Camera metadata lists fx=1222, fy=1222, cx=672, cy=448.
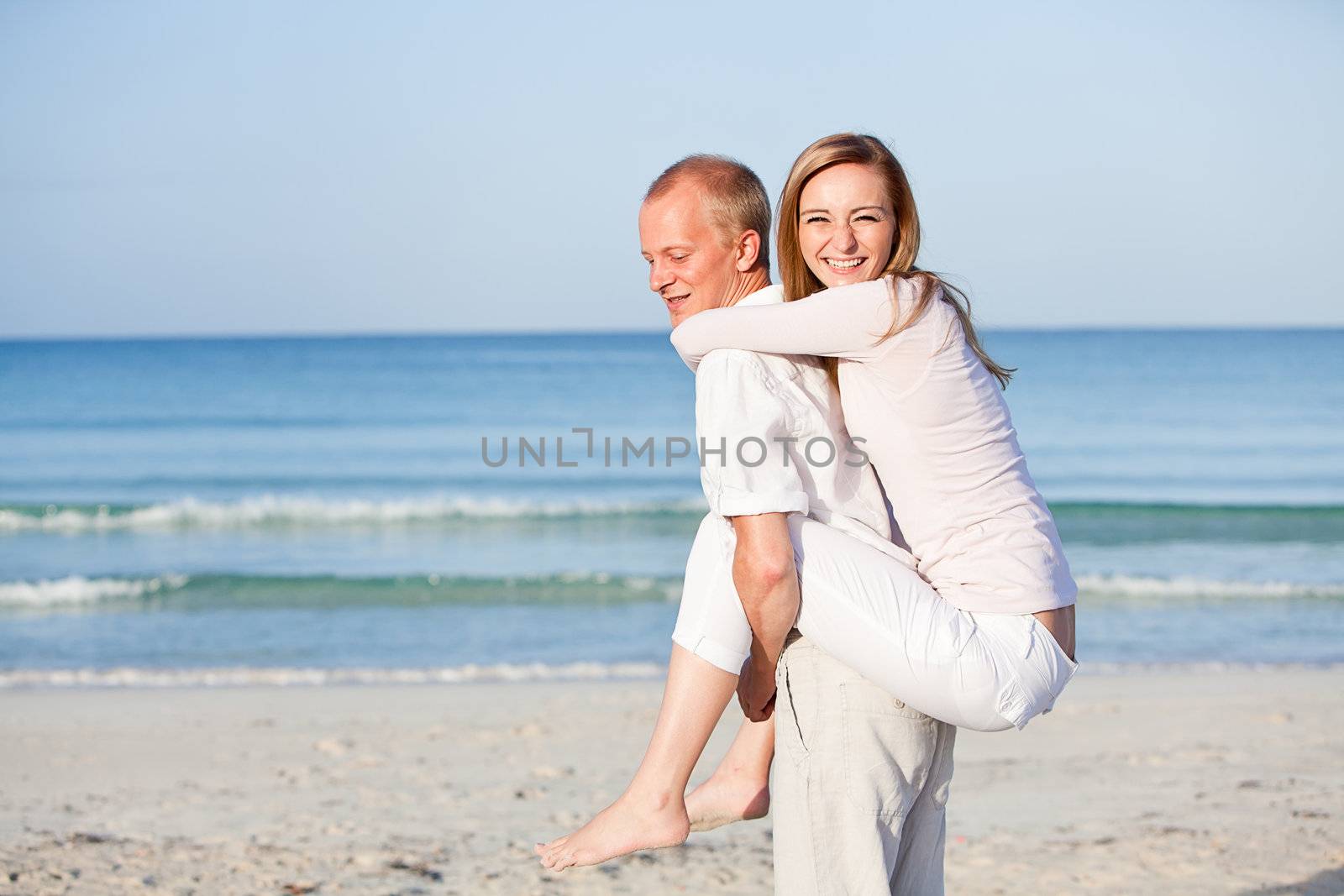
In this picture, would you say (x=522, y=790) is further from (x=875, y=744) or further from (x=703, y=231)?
(x=703, y=231)

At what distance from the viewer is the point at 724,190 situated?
2664 mm

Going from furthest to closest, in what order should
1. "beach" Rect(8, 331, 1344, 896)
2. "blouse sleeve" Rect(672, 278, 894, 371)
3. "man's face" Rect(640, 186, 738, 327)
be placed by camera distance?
"beach" Rect(8, 331, 1344, 896) → "man's face" Rect(640, 186, 738, 327) → "blouse sleeve" Rect(672, 278, 894, 371)

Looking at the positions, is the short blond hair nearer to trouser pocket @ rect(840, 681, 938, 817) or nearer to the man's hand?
the man's hand

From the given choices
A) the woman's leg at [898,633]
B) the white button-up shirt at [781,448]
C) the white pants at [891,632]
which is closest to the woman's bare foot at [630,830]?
the white pants at [891,632]

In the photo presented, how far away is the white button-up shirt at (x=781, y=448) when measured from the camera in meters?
2.21

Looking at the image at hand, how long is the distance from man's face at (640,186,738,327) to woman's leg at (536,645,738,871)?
0.80m

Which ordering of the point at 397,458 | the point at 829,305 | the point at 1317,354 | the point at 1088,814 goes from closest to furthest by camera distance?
the point at 829,305 → the point at 1088,814 → the point at 397,458 → the point at 1317,354

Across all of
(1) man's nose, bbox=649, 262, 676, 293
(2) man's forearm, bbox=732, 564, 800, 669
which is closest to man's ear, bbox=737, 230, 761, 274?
(1) man's nose, bbox=649, 262, 676, 293

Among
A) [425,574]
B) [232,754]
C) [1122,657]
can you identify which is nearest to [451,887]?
[232,754]

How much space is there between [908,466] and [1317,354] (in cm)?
4599

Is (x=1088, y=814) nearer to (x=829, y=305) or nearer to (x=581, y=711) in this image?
(x=581, y=711)

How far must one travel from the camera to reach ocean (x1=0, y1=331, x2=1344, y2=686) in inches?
324

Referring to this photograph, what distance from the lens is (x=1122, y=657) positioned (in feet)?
25.6

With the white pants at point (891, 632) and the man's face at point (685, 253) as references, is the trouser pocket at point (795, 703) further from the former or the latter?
the man's face at point (685, 253)
